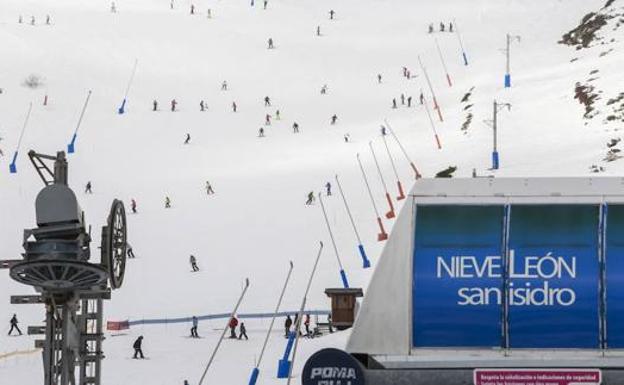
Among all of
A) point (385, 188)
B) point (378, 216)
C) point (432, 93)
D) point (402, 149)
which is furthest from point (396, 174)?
point (432, 93)

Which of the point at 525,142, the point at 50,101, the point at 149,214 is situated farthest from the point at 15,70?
the point at 525,142

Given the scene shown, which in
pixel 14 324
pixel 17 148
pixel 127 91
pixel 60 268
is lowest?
pixel 14 324

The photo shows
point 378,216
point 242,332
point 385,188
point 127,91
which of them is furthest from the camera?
point 127,91

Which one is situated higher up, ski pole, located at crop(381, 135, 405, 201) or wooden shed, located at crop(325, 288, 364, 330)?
ski pole, located at crop(381, 135, 405, 201)

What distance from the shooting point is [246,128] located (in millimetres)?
80312

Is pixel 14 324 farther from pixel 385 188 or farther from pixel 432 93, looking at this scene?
pixel 432 93

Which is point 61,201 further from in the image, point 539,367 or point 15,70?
point 15,70

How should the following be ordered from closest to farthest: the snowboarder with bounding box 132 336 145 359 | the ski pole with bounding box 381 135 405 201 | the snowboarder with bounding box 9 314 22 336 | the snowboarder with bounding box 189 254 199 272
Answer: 1. the snowboarder with bounding box 132 336 145 359
2. the snowboarder with bounding box 9 314 22 336
3. the snowboarder with bounding box 189 254 199 272
4. the ski pole with bounding box 381 135 405 201

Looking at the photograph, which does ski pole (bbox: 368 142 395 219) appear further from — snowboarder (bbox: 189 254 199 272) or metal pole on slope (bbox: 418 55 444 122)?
snowboarder (bbox: 189 254 199 272)

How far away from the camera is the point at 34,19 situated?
100m

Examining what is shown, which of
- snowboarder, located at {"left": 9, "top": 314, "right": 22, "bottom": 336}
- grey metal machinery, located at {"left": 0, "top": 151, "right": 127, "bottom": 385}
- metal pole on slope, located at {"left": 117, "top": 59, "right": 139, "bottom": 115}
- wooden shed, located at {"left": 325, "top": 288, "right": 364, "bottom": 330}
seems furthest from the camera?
metal pole on slope, located at {"left": 117, "top": 59, "right": 139, "bottom": 115}

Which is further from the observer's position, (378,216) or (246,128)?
(246,128)

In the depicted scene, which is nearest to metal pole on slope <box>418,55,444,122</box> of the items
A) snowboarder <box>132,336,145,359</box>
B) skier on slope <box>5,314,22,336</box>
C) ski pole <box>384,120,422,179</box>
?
ski pole <box>384,120,422,179</box>

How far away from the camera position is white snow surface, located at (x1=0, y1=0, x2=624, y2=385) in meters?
50.2
